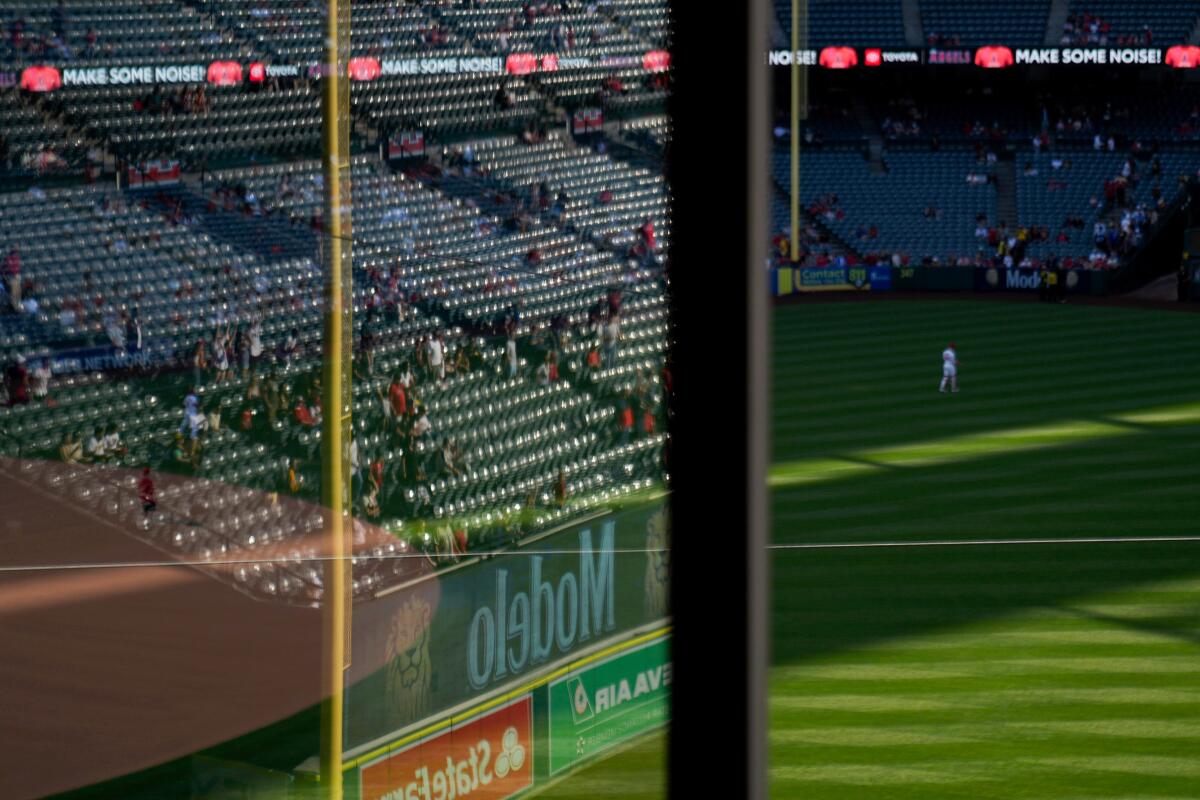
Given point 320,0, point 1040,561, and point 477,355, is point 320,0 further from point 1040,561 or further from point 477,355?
point 1040,561

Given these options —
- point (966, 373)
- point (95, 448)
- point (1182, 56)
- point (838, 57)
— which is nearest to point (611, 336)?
point (95, 448)

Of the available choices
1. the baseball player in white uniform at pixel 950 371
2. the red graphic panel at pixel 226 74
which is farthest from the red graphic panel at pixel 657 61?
the baseball player in white uniform at pixel 950 371

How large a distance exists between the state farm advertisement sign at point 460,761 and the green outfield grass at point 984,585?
0.10 m

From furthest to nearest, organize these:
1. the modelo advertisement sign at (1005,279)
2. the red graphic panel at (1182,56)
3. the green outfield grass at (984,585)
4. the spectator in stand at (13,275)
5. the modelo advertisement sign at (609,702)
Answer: the red graphic panel at (1182,56) → the modelo advertisement sign at (1005,279) → the green outfield grass at (984,585) → the spectator in stand at (13,275) → the modelo advertisement sign at (609,702)

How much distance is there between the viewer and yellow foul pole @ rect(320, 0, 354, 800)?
1285mm

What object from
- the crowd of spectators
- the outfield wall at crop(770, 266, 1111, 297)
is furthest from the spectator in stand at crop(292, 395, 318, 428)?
the crowd of spectators

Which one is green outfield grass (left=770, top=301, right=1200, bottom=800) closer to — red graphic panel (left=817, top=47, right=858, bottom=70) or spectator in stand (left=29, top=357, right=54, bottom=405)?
spectator in stand (left=29, top=357, right=54, bottom=405)

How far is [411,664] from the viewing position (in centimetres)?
147

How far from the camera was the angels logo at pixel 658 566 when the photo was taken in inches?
36.7

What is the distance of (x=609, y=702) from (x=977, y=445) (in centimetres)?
740

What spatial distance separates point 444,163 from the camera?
1.37 metres

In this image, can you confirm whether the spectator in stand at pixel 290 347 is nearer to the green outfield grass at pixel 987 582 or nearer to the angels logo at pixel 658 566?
the angels logo at pixel 658 566

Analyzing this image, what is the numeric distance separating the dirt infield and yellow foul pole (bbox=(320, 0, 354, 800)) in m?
0.86

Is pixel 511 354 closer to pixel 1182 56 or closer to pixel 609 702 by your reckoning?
pixel 609 702
